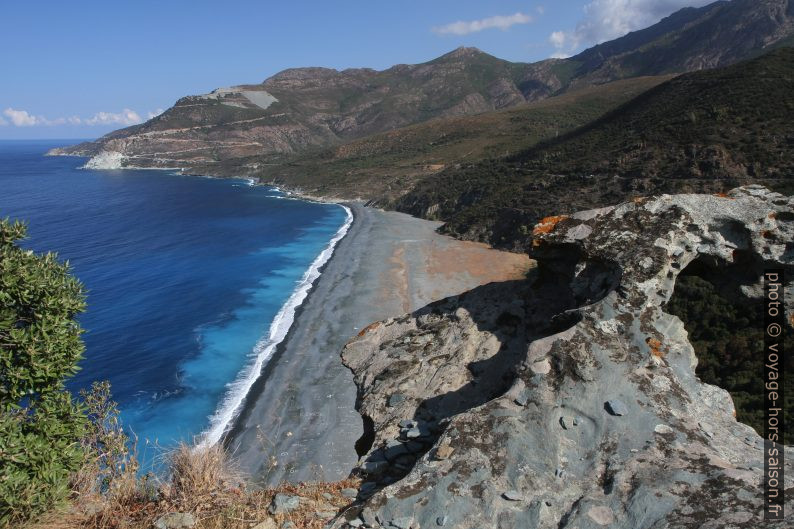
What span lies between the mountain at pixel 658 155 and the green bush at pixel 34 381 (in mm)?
46053

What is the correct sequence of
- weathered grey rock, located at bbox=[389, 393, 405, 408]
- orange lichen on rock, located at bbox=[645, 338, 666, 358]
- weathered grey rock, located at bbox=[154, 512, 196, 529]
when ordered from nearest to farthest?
weathered grey rock, located at bbox=[154, 512, 196, 529]
orange lichen on rock, located at bbox=[645, 338, 666, 358]
weathered grey rock, located at bbox=[389, 393, 405, 408]

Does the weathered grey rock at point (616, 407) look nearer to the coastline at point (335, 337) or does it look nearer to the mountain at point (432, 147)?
the coastline at point (335, 337)

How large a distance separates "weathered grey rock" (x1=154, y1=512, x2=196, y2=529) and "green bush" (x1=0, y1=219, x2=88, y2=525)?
1.41m

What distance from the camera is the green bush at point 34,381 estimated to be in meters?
5.48

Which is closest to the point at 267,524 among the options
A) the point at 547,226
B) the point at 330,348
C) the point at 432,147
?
the point at 547,226

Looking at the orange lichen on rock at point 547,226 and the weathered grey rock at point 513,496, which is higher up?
the orange lichen on rock at point 547,226

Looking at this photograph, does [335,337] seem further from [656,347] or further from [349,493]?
[656,347]

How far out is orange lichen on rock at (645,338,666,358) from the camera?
5.94 metres

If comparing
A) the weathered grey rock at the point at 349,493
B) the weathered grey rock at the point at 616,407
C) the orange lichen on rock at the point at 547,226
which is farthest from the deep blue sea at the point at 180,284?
the orange lichen on rock at the point at 547,226

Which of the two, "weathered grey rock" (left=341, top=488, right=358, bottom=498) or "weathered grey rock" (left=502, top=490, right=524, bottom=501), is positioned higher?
"weathered grey rock" (left=502, top=490, right=524, bottom=501)

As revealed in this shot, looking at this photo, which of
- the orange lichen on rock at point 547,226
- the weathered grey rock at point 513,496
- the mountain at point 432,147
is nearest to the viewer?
the weathered grey rock at point 513,496

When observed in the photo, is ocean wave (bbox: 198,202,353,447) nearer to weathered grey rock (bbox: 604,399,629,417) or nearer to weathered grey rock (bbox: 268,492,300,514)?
weathered grey rock (bbox: 268,492,300,514)

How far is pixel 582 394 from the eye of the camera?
5.47 m

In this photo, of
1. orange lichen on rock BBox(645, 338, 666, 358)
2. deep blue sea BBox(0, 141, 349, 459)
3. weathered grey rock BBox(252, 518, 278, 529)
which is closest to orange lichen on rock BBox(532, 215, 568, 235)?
orange lichen on rock BBox(645, 338, 666, 358)
